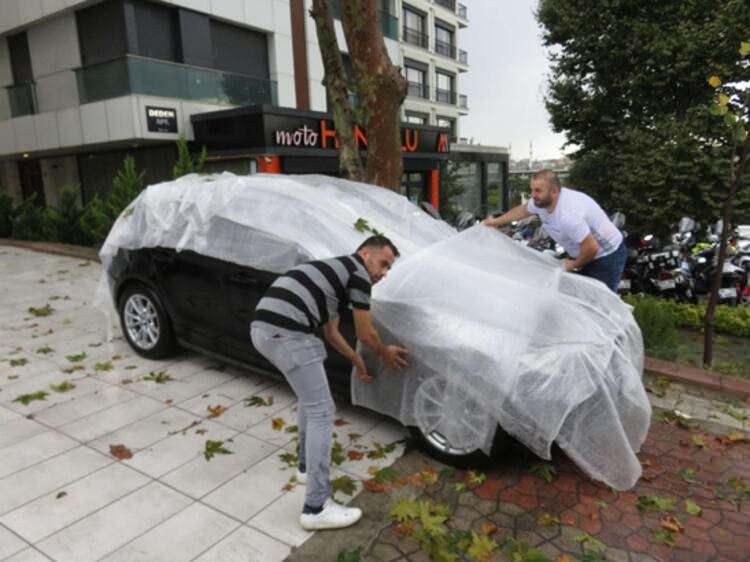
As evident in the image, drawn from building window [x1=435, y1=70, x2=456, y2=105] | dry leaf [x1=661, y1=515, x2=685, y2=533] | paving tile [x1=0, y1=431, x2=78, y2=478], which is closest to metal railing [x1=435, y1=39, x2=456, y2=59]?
building window [x1=435, y1=70, x2=456, y2=105]

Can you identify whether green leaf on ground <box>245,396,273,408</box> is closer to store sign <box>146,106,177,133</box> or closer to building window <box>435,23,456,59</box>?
store sign <box>146,106,177,133</box>

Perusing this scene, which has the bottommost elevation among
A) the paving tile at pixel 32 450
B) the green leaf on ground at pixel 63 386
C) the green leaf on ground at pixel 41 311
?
the paving tile at pixel 32 450

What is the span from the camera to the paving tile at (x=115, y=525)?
104 inches

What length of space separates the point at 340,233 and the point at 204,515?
6.68 ft

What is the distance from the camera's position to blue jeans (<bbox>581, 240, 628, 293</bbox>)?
4.73 meters

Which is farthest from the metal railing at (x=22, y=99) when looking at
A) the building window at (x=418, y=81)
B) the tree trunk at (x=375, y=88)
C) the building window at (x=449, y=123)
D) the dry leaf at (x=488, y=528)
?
the building window at (x=449, y=123)

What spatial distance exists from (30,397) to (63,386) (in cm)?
25

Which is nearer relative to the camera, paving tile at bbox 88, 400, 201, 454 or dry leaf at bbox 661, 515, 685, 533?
dry leaf at bbox 661, 515, 685, 533

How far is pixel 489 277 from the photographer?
347cm

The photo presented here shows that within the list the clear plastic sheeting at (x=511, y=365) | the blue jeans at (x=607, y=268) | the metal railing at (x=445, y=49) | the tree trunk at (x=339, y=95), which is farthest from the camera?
the metal railing at (x=445, y=49)

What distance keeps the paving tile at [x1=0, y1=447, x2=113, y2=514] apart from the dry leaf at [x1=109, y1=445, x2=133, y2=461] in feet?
0.18

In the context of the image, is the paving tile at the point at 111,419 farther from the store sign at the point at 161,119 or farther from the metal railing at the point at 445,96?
the metal railing at the point at 445,96

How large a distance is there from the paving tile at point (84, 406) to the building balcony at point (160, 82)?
1013 centimetres

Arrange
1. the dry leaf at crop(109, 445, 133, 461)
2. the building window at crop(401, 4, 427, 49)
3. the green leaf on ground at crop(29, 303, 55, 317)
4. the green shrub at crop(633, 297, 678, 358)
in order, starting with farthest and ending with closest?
the building window at crop(401, 4, 427, 49)
the green leaf on ground at crop(29, 303, 55, 317)
the green shrub at crop(633, 297, 678, 358)
the dry leaf at crop(109, 445, 133, 461)
